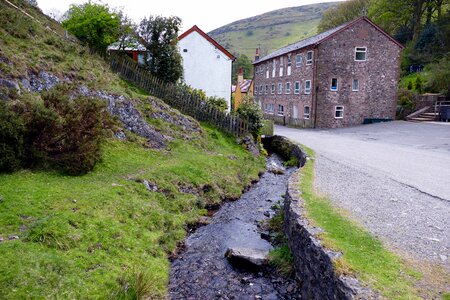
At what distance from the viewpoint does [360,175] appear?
1429 cm

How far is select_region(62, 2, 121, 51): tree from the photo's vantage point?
949 inches

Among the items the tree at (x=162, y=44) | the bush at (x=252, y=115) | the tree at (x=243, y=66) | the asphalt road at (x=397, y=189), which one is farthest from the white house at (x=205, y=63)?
the tree at (x=243, y=66)

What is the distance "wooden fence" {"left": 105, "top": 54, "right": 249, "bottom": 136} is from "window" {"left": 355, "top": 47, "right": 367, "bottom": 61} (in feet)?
74.2

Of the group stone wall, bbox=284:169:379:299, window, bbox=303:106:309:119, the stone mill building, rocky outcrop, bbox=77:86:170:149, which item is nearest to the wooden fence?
rocky outcrop, bbox=77:86:170:149

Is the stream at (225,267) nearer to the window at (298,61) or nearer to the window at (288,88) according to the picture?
the window at (298,61)

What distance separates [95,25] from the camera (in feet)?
79.6

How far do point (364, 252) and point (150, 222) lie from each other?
6.14m

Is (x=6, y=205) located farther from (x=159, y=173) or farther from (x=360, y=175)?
(x=360, y=175)

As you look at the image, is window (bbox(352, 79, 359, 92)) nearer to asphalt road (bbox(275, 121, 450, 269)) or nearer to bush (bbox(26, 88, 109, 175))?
asphalt road (bbox(275, 121, 450, 269))

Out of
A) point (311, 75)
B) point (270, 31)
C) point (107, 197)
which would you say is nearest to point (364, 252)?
point (107, 197)

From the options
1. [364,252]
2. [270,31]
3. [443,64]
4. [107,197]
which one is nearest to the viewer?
[364,252]

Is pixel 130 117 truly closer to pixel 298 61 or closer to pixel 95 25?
pixel 95 25

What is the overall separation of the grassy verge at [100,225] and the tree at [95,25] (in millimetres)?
13240

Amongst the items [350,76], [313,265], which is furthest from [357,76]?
[313,265]
